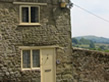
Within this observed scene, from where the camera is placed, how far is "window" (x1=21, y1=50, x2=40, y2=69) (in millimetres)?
9930

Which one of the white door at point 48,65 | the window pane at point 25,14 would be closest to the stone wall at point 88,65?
the white door at point 48,65

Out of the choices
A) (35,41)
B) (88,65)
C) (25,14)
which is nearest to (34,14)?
(25,14)

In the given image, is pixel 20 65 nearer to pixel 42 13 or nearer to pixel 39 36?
pixel 39 36

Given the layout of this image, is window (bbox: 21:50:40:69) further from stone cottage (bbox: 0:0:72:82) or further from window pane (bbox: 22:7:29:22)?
window pane (bbox: 22:7:29:22)

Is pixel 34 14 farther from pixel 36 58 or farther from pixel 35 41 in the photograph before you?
pixel 36 58

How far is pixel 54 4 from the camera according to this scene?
10.2m

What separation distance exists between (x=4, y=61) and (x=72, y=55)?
4.17 metres

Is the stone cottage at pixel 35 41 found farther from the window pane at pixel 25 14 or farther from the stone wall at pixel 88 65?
the stone wall at pixel 88 65

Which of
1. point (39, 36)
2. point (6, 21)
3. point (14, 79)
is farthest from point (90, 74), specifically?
point (6, 21)

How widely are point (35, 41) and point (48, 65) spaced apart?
169cm

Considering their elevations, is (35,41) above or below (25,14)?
below

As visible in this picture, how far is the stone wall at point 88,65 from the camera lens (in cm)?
1055

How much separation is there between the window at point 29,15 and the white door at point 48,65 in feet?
6.13

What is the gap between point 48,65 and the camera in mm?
10211
